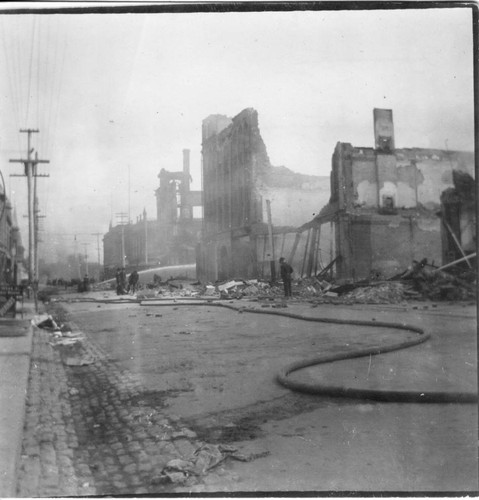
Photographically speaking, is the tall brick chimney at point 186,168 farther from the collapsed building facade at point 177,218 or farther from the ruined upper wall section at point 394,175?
the ruined upper wall section at point 394,175

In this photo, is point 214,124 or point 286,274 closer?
point 214,124

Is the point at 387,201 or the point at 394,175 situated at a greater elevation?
the point at 394,175

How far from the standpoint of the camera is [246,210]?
5074mm

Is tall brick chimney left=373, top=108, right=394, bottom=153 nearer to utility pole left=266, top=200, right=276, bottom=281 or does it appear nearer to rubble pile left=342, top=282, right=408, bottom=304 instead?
utility pole left=266, top=200, right=276, bottom=281

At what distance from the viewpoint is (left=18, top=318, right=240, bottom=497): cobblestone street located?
264cm

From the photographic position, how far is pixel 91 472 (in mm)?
2758

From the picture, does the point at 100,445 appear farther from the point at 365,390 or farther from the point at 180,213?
the point at 180,213

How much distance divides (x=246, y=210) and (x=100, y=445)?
2.87 meters

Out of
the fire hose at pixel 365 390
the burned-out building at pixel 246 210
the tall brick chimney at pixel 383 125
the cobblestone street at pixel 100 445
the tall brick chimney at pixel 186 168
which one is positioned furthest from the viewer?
the burned-out building at pixel 246 210

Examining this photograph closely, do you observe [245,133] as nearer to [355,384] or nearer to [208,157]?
[208,157]

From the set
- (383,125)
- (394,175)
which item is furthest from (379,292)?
(383,125)

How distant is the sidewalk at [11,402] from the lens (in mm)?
2795

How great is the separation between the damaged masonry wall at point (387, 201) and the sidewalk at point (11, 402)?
10.8 feet

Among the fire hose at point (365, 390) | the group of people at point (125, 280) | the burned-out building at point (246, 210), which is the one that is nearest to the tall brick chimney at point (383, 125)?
the burned-out building at point (246, 210)
